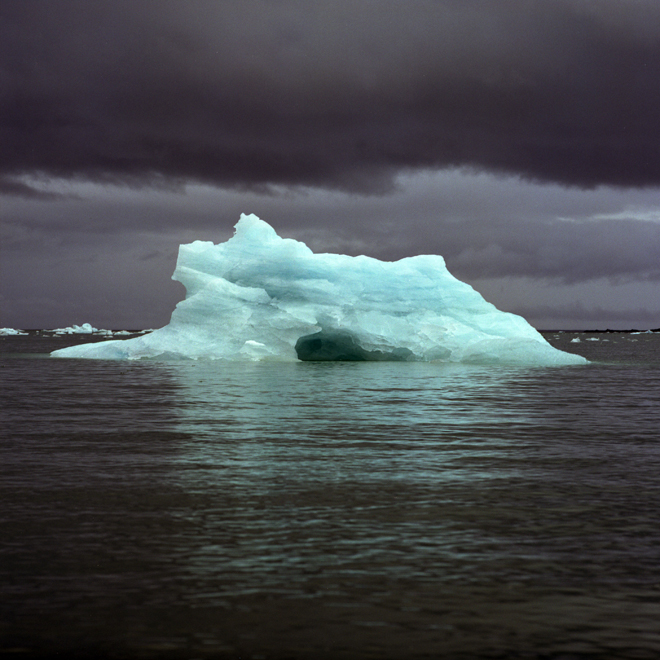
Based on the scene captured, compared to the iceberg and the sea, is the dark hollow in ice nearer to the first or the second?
the iceberg

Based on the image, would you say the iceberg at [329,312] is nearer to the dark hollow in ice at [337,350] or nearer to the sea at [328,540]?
the dark hollow in ice at [337,350]

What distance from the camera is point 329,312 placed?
3594cm

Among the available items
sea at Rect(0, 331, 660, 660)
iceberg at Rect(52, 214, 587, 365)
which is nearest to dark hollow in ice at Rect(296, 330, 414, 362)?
iceberg at Rect(52, 214, 587, 365)

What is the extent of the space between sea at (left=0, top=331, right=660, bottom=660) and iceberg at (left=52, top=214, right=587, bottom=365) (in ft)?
70.5

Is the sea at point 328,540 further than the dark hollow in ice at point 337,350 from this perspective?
No

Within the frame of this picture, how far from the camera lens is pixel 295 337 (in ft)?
120

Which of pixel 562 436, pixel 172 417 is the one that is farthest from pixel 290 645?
pixel 172 417

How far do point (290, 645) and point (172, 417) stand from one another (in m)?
11.8

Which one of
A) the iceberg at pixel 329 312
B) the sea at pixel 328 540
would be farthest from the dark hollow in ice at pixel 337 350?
the sea at pixel 328 540

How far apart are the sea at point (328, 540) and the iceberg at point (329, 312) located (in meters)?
21.5

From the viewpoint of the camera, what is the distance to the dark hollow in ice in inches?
1507

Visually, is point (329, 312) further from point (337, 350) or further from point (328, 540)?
point (328, 540)

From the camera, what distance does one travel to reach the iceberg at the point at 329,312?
3625 centimetres

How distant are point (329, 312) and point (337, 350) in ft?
17.5
